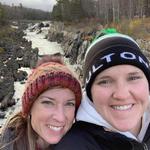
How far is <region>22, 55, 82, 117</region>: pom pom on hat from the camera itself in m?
1.88

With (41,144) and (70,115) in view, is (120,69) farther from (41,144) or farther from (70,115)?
(41,144)

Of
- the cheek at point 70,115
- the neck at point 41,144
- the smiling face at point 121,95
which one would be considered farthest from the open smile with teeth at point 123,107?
the neck at point 41,144

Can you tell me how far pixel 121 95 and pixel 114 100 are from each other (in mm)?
37

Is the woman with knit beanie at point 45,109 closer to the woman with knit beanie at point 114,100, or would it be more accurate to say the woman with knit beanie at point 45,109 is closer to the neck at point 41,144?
the neck at point 41,144

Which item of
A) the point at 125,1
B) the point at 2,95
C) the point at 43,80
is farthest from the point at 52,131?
the point at 125,1

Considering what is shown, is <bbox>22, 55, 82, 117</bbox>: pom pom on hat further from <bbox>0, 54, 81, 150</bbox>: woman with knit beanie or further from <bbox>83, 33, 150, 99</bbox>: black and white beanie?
<bbox>83, 33, 150, 99</bbox>: black and white beanie

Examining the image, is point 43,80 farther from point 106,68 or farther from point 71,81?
point 106,68

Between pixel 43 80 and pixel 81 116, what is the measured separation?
287 mm

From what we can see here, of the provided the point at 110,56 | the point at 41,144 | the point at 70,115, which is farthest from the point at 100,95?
the point at 41,144

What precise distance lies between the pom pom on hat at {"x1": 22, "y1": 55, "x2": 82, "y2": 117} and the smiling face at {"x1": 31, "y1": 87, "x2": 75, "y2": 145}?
24 mm

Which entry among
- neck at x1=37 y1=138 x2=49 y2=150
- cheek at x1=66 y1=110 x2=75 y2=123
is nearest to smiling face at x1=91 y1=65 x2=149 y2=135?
cheek at x1=66 y1=110 x2=75 y2=123

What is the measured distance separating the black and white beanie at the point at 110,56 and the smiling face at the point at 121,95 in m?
0.02

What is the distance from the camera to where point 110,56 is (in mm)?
1646

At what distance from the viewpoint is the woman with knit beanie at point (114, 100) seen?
62.7 inches
